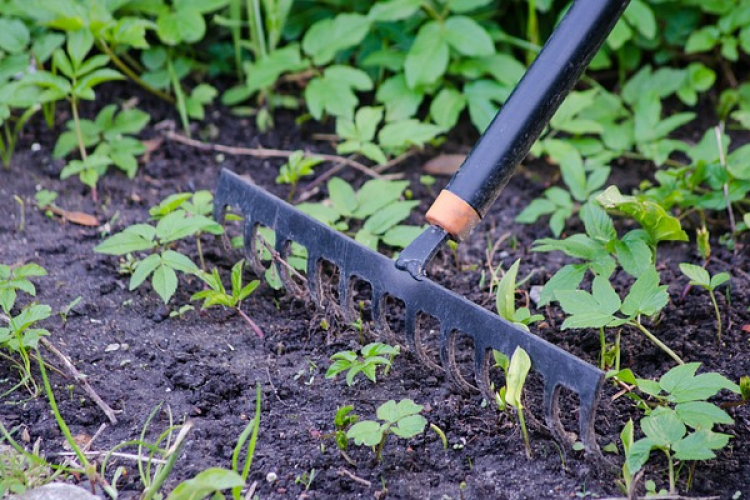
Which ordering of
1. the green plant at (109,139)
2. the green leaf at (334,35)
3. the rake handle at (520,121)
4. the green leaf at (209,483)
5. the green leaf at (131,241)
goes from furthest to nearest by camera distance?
the green leaf at (334,35)
the green plant at (109,139)
the green leaf at (131,241)
the rake handle at (520,121)
the green leaf at (209,483)

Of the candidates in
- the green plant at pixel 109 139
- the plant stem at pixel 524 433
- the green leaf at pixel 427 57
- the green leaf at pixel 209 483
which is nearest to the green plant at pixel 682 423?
the plant stem at pixel 524 433

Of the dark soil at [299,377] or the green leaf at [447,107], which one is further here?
the green leaf at [447,107]

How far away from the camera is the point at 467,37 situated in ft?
9.38

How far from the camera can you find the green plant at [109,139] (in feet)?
9.13

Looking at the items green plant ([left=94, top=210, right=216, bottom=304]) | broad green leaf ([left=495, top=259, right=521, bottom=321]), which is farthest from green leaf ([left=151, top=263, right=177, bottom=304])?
broad green leaf ([left=495, top=259, right=521, bottom=321])

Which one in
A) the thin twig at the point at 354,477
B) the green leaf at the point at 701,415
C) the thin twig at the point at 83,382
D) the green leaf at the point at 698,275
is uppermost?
the green leaf at the point at 698,275

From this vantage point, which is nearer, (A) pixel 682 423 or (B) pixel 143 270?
(A) pixel 682 423

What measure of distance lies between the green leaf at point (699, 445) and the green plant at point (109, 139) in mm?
1871

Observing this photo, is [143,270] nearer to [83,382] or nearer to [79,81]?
[83,382]

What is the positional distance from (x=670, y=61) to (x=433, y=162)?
3.54 ft

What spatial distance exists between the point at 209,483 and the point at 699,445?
0.88 meters

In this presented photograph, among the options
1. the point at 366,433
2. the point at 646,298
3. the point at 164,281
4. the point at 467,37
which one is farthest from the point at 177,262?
the point at 467,37

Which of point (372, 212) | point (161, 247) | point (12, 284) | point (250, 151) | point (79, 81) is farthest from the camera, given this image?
point (250, 151)

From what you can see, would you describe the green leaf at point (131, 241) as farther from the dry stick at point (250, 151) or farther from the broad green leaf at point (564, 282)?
the broad green leaf at point (564, 282)
